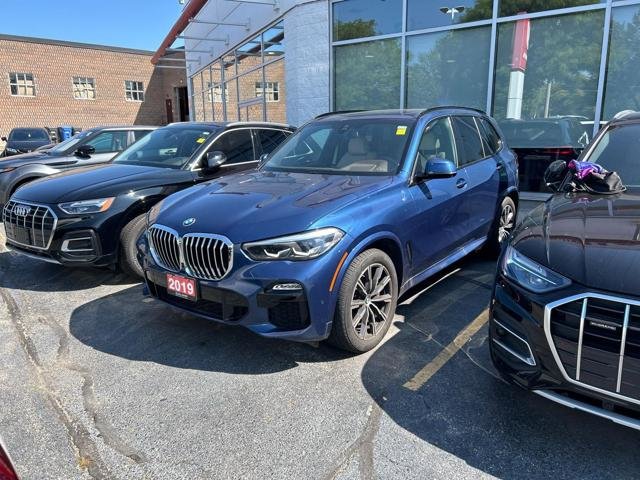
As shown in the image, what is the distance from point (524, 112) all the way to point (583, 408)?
23.2 feet

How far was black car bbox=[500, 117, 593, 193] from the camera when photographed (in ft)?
25.8

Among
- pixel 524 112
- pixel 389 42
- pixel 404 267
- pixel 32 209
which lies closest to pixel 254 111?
pixel 389 42

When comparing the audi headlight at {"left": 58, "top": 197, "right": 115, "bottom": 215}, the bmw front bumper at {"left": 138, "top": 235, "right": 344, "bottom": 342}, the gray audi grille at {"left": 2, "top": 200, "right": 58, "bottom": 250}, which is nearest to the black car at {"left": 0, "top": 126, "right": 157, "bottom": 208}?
the gray audi grille at {"left": 2, "top": 200, "right": 58, "bottom": 250}

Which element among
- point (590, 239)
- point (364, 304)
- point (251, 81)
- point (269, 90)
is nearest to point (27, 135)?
point (251, 81)

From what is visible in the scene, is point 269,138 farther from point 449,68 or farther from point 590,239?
point 590,239

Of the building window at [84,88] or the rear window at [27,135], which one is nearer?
the rear window at [27,135]

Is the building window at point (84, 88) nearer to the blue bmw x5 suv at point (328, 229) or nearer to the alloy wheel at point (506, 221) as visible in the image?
the blue bmw x5 suv at point (328, 229)

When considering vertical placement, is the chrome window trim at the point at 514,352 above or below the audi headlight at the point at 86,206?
below

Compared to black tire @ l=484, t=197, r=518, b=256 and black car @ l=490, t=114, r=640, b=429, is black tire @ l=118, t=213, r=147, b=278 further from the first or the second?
black tire @ l=484, t=197, r=518, b=256

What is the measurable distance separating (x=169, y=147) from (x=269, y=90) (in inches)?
324

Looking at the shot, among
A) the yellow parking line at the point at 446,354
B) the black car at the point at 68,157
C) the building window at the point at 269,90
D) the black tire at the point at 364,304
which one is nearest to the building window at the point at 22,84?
the building window at the point at 269,90

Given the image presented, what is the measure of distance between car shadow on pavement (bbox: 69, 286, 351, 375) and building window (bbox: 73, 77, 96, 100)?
117 feet

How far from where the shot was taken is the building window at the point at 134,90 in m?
36.7

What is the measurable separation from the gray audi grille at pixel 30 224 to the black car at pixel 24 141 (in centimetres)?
1504
